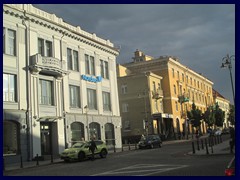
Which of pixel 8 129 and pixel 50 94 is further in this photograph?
pixel 50 94

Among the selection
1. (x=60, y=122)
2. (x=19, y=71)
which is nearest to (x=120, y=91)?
(x=60, y=122)

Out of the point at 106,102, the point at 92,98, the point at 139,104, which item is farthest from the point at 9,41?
the point at 139,104

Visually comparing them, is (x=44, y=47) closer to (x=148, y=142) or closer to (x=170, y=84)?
(x=148, y=142)

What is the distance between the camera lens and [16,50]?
29.3 m

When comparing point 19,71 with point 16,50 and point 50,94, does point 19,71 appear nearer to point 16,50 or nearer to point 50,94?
point 16,50

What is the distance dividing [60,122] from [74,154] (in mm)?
8338

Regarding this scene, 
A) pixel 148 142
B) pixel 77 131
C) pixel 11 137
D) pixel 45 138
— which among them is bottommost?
pixel 148 142

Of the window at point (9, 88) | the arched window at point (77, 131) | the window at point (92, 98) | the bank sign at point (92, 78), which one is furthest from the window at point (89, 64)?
the window at point (9, 88)

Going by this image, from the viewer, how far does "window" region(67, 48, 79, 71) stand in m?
36.2

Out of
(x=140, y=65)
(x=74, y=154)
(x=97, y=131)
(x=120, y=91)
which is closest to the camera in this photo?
(x=74, y=154)

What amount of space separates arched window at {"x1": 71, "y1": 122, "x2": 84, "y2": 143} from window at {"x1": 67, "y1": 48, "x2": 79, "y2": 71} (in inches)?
229

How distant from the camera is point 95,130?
39125 mm

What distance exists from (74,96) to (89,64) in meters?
4.86

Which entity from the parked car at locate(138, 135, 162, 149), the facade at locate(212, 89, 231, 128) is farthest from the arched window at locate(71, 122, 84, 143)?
the facade at locate(212, 89, 231, 128)
